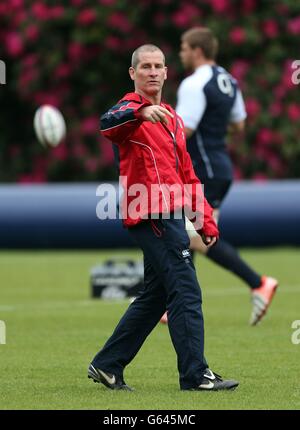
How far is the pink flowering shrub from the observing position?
63.9ft

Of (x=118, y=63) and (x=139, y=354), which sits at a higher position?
(x=118, y=63)

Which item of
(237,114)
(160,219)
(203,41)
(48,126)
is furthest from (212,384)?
(48,126)

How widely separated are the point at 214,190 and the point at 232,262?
682 mm

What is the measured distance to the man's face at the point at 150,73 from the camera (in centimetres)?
676

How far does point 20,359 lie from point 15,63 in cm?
1327

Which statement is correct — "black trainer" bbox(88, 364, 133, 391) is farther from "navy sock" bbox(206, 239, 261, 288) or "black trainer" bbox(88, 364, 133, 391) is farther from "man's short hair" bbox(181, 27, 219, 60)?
"man's short hair" bbox(181, 27, 219, 60)

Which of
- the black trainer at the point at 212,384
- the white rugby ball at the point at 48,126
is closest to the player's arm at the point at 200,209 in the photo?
the black trainer at the point at 212,384

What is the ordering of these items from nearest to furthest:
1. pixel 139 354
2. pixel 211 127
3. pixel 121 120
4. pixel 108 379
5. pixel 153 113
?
pixel 153 113, pixel 121 120, pixel 108 379, pixel 139 354, pixel 211 127

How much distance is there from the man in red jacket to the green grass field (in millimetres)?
192

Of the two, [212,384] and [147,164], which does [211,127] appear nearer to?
[147,164]

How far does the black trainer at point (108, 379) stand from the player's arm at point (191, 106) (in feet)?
11.4

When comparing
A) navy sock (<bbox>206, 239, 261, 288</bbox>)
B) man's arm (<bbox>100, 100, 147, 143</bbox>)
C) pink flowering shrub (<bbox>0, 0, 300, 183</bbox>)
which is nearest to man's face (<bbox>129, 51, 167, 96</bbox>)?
man's arm (<bbox>100, 100, 147, 143</bbox>)

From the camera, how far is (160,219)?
6758mm
